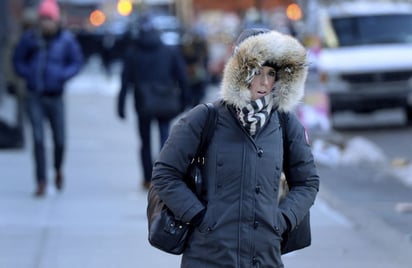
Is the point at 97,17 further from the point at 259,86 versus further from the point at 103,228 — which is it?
the point at 259,86

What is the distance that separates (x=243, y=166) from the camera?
425 centimetres

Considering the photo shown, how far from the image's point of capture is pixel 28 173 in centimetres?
1198

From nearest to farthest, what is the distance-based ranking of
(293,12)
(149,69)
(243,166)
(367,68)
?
(243,166)
(149,69)
(367,68)
(293,12)

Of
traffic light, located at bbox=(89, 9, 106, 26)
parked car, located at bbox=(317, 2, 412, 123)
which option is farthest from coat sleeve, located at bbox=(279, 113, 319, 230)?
traffic light, located at bbox=(89, 9, 106, 26)

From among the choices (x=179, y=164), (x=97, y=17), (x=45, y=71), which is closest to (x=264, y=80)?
(x=179, y=164)

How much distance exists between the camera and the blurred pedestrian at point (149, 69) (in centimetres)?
1051

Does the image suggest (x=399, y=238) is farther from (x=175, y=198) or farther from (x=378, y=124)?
(x=378, y=124)

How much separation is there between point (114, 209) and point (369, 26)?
10.4 m

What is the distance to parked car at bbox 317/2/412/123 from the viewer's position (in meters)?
18.2

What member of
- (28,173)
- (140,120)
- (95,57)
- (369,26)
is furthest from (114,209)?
(95,57)

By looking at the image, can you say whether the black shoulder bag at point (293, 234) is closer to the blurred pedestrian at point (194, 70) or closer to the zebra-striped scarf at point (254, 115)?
the zebra-striped scarf at point (254, 115)

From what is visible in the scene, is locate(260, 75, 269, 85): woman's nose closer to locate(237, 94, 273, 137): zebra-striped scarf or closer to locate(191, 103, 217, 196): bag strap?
locate(237, 94, 273, 137): zebra-striped scarf

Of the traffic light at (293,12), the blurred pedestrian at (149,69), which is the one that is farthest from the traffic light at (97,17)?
the blurred pedestrian at (149,69)

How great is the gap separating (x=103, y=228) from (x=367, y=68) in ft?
33.4
